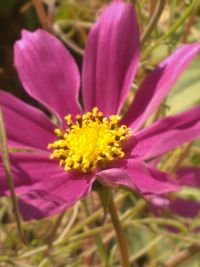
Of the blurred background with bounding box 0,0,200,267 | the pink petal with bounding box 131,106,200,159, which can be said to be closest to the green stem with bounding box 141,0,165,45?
the blurred background with bounding box 0,0,200,267

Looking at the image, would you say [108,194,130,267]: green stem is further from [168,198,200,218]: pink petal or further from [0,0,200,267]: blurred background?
[168,198,200,218]: pink petal

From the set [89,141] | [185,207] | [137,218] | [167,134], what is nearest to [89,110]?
[89,141]

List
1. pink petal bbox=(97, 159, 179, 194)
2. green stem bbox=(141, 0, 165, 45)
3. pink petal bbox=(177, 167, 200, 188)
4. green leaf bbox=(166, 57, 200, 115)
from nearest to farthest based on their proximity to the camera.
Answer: pink petal bbox=(97, 159, 179, 194) < green stem bbox=(141, 0, 165, 45) < pink petal bbox=(177, 167, 200, 188) < green leaf bbox=(166, 57, 200, 115)

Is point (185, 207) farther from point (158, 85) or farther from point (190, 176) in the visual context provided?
point (158, 85)

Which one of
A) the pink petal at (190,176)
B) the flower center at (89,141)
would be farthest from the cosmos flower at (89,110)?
the pink petal at (190,176)

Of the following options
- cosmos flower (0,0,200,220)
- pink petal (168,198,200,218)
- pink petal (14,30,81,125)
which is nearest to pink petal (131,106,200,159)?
cosmos flower (0,0,200,220)

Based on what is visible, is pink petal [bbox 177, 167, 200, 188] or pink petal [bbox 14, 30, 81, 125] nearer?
pink petal [bbox 14, 30, 81, 125]

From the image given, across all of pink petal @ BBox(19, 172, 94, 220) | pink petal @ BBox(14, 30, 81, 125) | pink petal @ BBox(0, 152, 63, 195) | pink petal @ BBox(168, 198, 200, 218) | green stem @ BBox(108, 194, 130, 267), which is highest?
pink petal @ BBox(14, 30, 81, 125)

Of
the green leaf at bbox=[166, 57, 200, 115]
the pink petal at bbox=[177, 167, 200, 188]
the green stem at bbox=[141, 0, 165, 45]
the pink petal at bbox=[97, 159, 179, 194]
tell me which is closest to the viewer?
the pink petal at bbox=[97, 159, 179, 194]

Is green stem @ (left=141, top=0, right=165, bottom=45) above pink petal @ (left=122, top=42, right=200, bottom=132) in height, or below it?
→ above
